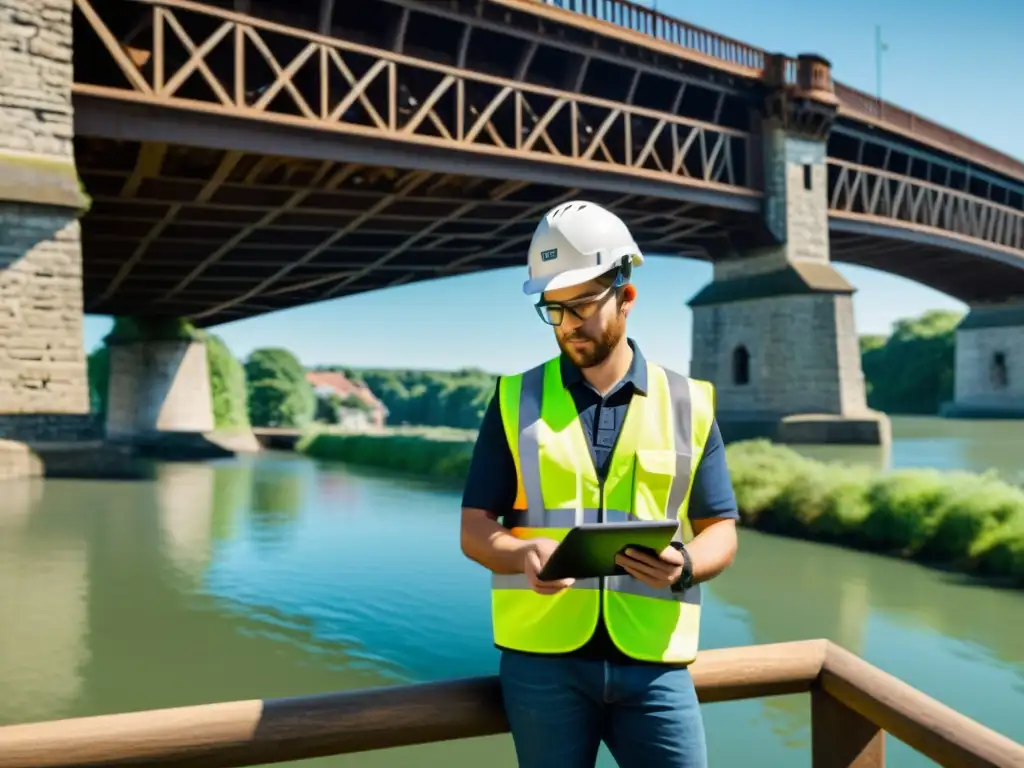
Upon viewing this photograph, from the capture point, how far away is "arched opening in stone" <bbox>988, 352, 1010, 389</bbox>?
4900cm

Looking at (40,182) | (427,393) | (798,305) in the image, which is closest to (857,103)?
(798,305)

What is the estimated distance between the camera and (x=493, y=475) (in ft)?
7.23

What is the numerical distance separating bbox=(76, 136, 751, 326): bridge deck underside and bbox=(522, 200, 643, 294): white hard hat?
1632 centimetres

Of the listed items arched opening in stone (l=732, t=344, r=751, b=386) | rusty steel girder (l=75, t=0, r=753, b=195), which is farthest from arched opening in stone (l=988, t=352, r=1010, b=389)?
rusty steel girder (l=75, t=0, r=753, b=195)

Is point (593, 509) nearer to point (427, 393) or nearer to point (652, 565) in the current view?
point (652, 565)

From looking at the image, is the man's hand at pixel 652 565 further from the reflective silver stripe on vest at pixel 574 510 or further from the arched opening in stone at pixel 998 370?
the arched opening in stone at pixel 998 370

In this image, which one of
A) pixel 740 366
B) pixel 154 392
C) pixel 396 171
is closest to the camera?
pixel 396 171

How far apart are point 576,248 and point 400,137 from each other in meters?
16.3

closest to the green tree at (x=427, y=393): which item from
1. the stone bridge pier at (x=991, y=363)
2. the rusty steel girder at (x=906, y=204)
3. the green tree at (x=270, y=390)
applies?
the green tree at (x=270, y=390)

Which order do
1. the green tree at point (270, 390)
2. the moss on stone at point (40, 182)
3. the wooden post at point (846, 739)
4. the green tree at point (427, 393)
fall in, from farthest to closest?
the green tree at point (427, 393)
the green tree at point (270, 390)
the moss on stone at point (40, 182)
the wooden post at point (846, 739)

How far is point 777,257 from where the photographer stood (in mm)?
26266

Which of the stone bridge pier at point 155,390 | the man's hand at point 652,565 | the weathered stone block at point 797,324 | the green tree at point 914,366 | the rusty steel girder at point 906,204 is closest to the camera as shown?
the man's hand at point 652,565

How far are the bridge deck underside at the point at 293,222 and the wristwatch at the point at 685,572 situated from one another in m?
16.7

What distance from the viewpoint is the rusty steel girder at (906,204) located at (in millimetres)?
28750
